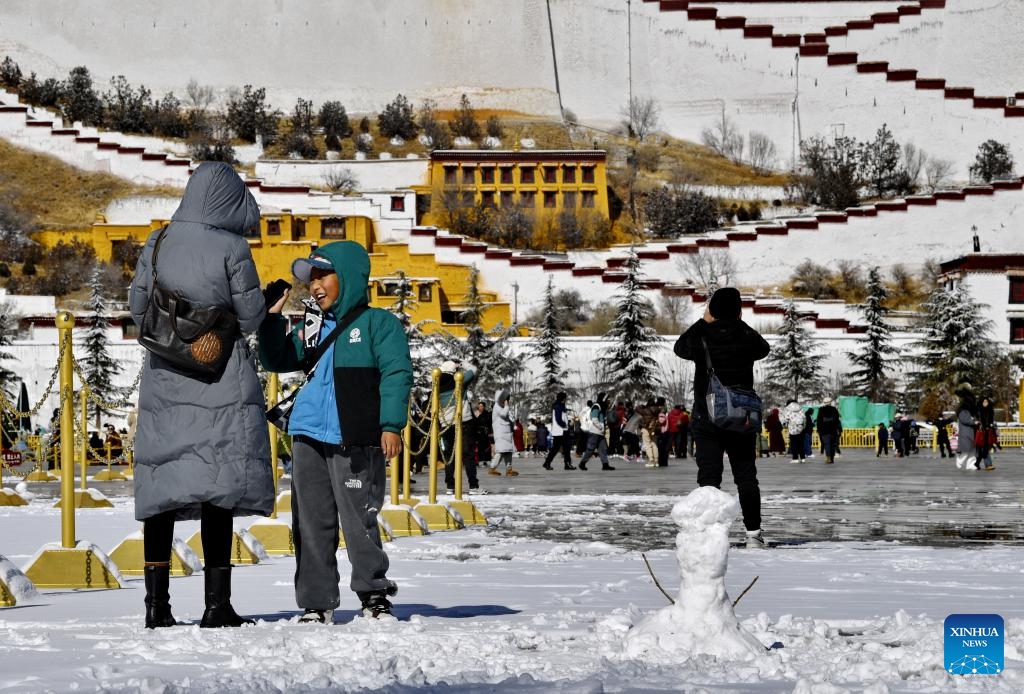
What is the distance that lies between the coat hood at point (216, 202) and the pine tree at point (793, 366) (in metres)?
46.7

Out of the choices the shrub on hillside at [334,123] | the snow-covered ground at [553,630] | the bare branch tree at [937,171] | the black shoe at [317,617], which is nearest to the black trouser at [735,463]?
the snow-covered ground at [553,630]

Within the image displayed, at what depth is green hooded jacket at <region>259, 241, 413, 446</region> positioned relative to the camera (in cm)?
635

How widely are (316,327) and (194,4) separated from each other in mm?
95399

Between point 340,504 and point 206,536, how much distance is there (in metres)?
0.51

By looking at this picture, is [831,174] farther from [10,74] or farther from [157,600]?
[157,600]

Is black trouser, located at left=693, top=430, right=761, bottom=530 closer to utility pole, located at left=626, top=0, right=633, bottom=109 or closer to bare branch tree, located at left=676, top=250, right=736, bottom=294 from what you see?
bare branch tree, located at left=676, top=250, right=736, bottom=294

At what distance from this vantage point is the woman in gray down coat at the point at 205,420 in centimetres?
598

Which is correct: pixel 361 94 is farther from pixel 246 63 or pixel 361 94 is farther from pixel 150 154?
pixel 150 154

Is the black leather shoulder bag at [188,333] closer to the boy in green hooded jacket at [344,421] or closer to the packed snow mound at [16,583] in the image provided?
the boy in green hooded jacket at [344,421]

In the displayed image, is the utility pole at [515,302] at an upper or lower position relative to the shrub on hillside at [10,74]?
lower

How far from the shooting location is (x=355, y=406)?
635 centimetres

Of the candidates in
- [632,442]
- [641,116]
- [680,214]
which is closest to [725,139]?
[641,116]

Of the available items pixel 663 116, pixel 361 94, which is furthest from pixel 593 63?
pixel 361 94

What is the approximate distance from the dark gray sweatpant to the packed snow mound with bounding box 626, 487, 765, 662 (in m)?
1.42
